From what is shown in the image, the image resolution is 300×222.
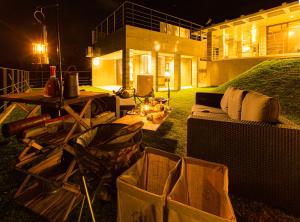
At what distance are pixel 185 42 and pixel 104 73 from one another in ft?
22.9

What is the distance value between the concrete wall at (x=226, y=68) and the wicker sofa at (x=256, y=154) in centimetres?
1063

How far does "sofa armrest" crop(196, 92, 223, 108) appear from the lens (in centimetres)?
432

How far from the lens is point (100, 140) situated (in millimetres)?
1725

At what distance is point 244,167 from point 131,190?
1200mm

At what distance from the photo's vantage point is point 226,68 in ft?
42.2

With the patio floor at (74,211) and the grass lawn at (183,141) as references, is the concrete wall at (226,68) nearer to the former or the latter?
the grass lawn at (183,141)

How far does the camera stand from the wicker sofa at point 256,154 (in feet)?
5.65

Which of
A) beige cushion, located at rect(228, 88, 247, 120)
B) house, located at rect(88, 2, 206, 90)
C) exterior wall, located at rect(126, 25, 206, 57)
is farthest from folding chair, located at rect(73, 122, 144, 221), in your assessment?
exterior wall, located at rect(126, 25, 206, 57)

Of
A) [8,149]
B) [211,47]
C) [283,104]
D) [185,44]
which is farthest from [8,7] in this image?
[283,104]

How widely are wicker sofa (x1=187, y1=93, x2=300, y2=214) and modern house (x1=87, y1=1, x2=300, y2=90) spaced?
8.83 meters

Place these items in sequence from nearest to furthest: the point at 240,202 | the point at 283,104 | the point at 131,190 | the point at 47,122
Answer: the point at 131,190 → the point at 240,202 → the point at 47,122 → the point at 283,104

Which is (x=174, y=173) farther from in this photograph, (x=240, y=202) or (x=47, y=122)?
(x=47, y=122)

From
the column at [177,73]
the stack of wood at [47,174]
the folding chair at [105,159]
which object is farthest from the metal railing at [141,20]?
the folding chair at [105,159]

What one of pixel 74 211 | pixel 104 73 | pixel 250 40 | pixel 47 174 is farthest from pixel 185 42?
pixel 74 211
